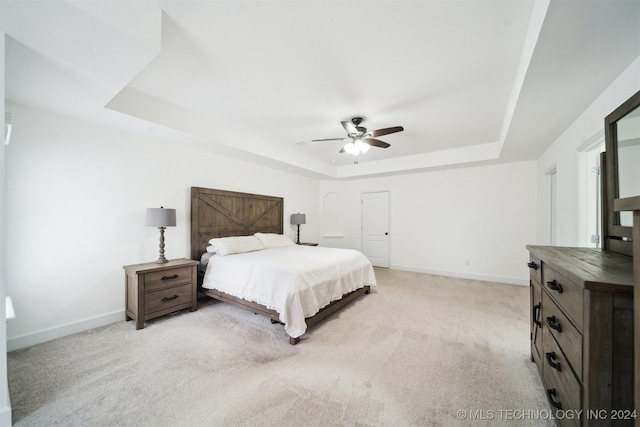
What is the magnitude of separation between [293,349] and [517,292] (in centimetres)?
398

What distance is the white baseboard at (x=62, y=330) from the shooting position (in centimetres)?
229

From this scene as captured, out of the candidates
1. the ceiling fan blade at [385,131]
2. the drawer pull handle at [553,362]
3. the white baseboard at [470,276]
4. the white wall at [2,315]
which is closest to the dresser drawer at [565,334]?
the drawer pull handle at [553,362]

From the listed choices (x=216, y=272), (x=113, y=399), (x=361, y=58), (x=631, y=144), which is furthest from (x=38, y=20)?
(x=631, y=144)

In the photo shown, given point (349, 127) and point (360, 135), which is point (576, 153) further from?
point (349, 127)

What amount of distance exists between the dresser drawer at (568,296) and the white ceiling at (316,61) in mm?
1394

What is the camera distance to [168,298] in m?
2.96

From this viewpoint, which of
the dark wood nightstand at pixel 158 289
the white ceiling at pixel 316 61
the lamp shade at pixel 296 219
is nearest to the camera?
the white ceiling at pixel 316 61

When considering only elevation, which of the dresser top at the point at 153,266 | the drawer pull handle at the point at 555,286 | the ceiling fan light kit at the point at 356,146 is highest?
the ceiling fan light kit at the point at 356,146

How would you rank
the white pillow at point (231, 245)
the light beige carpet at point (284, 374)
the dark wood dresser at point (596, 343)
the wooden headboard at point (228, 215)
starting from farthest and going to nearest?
the wooden headboard at point (228, 215) → the white pillow at point (231, 245) → the light beige carpet at point (284, 374) → the dark wood dresser at point (596, 343)

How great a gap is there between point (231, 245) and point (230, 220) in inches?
28.3

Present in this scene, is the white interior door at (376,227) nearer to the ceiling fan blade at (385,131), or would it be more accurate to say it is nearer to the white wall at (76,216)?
the ceiling fan blade at (385,131)

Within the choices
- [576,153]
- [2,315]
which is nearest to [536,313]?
[576,153]

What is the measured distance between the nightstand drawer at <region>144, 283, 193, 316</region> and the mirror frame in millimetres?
4137

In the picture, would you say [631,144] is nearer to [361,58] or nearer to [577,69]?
[577,69]
